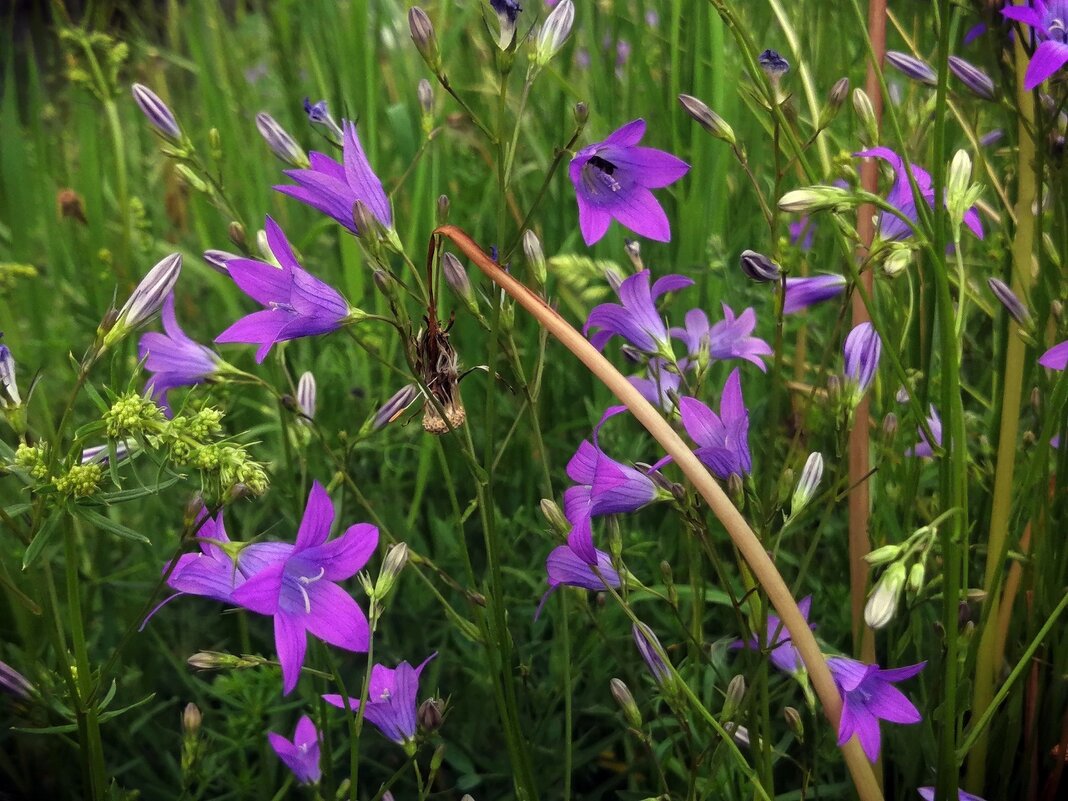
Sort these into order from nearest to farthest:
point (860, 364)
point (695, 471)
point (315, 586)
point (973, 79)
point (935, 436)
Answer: point (695, 471) < point (315, 586) < point (860, 364) < point (973, 79) < point (935, 436)

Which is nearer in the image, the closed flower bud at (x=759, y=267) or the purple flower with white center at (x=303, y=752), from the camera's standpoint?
the closed flower bud at (x=759, y=267)

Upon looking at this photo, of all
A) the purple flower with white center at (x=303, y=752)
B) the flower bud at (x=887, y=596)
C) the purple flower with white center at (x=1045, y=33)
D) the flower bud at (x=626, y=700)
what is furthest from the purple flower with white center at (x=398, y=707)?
the purple flower with white center at (x=1045, y=33)

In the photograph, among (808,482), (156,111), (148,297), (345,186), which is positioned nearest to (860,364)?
(808,482)

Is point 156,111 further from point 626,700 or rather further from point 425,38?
point 626,700

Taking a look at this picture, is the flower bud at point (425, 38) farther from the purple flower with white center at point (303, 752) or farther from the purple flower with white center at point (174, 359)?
the purple flower with white center at point (303, 752)

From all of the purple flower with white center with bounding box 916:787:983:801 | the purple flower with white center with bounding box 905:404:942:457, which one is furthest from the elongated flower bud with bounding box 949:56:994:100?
the purple flower with white center with bounding box 916:787:983:801
